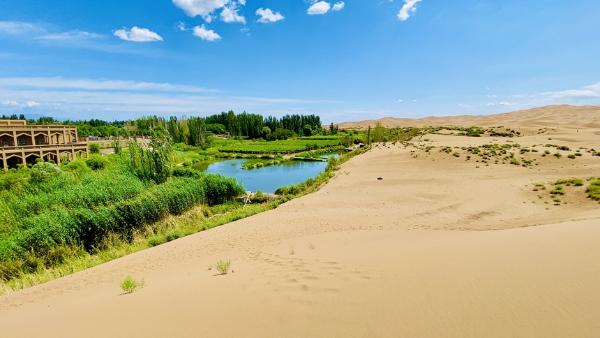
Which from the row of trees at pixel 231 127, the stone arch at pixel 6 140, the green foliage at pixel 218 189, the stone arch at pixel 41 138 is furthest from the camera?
the row of trees at pixel 231 127

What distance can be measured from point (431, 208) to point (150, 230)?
16611mm

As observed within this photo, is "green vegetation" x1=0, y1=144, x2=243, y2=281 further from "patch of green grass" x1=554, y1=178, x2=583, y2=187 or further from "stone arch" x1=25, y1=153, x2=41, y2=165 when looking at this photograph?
"patch of green grass" x1=554, y1=178, x2=583, y2=187

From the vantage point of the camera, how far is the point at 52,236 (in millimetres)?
14391

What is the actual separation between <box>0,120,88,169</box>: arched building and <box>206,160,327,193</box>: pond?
2035cm

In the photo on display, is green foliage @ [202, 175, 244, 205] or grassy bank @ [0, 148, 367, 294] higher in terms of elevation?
green foliage @ [202, 175, 244, 205]

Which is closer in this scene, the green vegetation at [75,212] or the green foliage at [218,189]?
the green vegetation at [75,212]

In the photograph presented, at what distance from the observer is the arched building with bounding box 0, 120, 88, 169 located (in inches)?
1565

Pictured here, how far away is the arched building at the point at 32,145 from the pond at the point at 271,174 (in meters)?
20.4

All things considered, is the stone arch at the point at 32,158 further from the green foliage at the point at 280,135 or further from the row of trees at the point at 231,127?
the green foliage at the point at 280,135

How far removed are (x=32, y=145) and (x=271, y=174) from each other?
1227 inches

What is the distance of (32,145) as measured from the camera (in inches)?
1618

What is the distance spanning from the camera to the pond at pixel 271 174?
35912 millimetres

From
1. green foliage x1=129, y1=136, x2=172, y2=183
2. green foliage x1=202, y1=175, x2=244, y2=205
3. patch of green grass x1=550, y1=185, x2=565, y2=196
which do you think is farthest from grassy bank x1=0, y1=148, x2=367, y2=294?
patch of green grass x1=550, y1=185, x2=565, y2=196

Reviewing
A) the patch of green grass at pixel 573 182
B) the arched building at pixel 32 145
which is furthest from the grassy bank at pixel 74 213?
the patch of green grass at pixel 573 182
